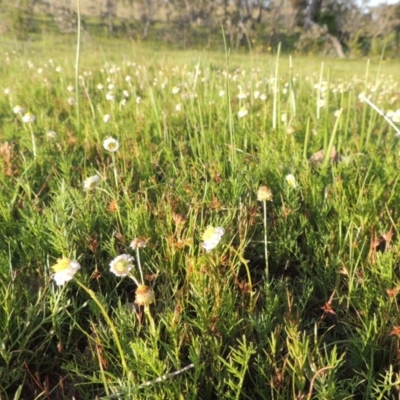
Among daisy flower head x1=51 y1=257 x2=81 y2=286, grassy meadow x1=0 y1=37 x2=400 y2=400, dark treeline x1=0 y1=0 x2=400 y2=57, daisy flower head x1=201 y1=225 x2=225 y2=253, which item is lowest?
grassy meadow x1=0 y1=37 x2=400 y2=400

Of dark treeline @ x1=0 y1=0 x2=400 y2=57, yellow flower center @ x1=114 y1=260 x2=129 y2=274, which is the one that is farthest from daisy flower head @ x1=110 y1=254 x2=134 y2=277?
dark treeline @ x1=0 y1=0 x2=400 y2=57

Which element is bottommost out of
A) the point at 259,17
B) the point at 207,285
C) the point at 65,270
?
the point at 207,285

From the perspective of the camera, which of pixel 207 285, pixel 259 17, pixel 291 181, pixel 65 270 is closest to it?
pixel 65 270

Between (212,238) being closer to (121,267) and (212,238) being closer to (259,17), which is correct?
(121,267)

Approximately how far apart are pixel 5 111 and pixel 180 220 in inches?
119

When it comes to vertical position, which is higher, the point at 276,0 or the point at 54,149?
the point at 276,0

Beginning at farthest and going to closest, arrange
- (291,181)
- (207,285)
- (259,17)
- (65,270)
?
(259,17)
(291,181)
(207,285)
(65,270)

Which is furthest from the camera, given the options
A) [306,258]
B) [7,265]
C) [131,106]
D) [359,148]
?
[131,106]

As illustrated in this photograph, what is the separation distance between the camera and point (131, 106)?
11.3 feet

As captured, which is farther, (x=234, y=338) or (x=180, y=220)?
(x=180, y=220)

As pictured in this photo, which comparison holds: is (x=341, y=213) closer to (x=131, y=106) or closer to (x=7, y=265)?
(x=7, y=265)

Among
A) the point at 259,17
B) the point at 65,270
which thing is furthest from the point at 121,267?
the point at 259,17

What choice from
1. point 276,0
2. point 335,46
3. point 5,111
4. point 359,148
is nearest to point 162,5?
point 276,0

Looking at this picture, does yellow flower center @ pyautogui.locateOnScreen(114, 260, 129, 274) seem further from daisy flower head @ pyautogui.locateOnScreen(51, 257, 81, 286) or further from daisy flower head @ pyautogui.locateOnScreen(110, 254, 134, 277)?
daisy flower head @ pyautogui.locateOnScreen(51, 257, 81, 286)
